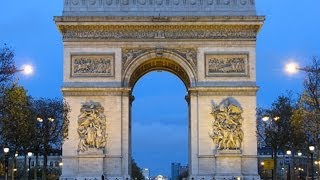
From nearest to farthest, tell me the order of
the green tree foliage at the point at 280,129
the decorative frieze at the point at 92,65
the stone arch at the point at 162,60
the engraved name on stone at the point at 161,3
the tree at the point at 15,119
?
the tree at the point at 15,119
the decorative frieze at the point at 92,65
the stone arch at the point at 162,60
the engraved name on stone at the point at 161,3
the green tree foliage at the point at 280,129

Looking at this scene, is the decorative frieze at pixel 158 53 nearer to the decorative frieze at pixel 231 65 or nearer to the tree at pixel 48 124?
the decorative frieze at pixel 231 65

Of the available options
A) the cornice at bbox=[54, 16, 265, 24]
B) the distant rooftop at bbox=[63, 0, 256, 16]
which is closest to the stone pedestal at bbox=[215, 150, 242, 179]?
the cornice at bbox=[54, 16, 265, 24]

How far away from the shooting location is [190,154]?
5806cm

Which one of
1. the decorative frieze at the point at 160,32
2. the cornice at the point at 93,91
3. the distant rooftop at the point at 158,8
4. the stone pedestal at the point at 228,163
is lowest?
the stone pedestal at the point at 228,163

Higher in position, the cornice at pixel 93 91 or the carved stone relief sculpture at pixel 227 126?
the cornice at pixel 93 91

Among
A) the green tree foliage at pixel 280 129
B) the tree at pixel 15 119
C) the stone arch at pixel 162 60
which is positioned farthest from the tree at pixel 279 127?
the tree at pixel 15 119

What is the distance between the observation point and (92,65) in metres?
57.4

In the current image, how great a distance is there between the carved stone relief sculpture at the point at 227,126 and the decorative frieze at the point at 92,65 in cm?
826

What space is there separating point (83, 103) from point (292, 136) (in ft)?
55.8

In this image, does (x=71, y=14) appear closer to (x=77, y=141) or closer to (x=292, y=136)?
(x=77, y=141)

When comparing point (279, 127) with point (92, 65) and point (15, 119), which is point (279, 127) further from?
point (15, 119)

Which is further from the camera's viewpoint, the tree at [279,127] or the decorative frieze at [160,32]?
the tree at [279,127]

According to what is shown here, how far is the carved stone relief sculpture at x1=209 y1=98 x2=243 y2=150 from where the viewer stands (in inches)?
2216

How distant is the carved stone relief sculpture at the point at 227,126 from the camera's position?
56.3 metres
